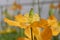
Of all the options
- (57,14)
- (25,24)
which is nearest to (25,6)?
(57,14)

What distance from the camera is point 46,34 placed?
0.18 metres

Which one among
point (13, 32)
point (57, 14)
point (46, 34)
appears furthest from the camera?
point (57, 14)

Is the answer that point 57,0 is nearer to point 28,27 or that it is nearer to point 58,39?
point 58,39

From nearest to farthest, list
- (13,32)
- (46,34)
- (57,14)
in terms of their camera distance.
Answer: (46,34)
(13,32)
(57,14)

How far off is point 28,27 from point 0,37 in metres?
0.23

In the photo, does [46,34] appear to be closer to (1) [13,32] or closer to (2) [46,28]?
(2) [46,28]

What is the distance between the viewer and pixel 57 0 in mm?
553

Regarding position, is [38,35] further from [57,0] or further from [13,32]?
[57,0]

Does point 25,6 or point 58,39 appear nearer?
point 58,39

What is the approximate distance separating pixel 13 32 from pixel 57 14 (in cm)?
19

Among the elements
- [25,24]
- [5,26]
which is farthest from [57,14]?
[25,24]

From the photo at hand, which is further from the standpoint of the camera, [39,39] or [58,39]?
[58,39]

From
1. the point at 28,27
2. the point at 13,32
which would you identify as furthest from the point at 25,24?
the point at 13,32

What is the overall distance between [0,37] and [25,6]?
171mm
